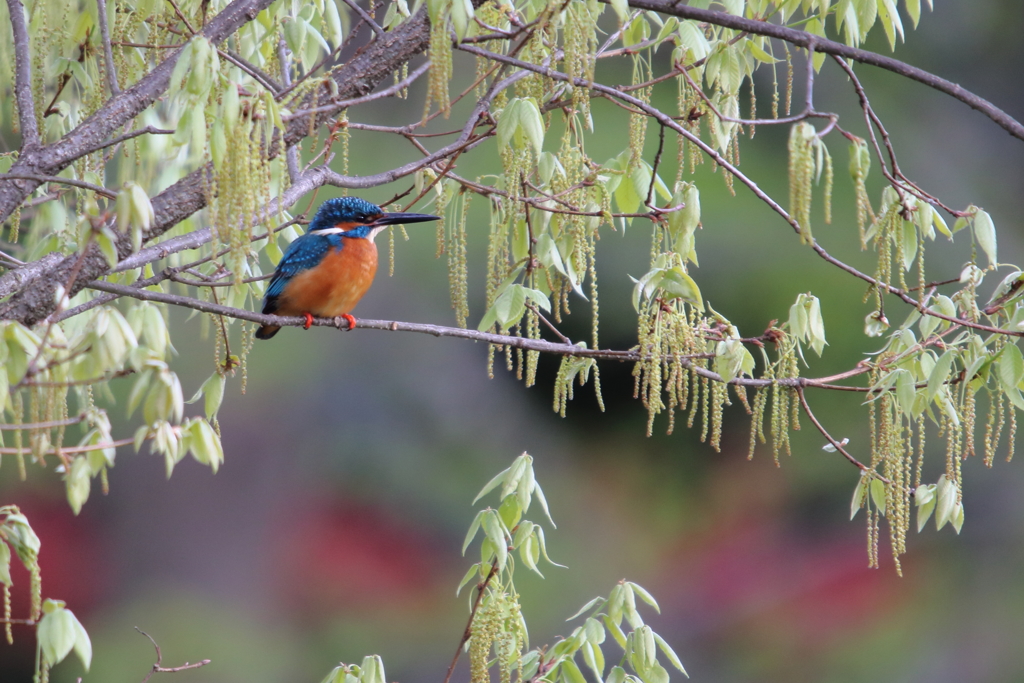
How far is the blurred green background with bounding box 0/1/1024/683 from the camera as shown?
5461 millimetres

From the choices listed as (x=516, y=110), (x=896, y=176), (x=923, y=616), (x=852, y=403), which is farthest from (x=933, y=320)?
(x=923, y=616)

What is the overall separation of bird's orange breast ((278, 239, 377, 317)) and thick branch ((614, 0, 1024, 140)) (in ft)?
5.03

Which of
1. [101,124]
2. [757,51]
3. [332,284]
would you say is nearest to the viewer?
[101,124]

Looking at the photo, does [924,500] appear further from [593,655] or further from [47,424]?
[47,424]

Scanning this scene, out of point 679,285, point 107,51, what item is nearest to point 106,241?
point 107,51

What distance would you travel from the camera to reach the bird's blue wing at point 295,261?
111 inches

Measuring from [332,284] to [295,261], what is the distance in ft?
0.47

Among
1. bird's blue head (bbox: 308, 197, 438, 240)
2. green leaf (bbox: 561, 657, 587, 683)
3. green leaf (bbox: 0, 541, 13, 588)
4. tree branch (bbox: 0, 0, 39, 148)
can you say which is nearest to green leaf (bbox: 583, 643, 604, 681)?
green leaf (bbox: 561, 657, 587, 683)

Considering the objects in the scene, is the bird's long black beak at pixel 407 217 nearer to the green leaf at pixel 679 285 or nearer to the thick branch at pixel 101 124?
the thick branch at pixel 101 124

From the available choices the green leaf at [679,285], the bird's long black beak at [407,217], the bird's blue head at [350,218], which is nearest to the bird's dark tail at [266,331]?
the bird's blue head at [350,218]

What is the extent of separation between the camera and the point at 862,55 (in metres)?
1.37

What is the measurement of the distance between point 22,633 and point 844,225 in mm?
5475

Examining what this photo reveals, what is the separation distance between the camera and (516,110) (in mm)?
1566

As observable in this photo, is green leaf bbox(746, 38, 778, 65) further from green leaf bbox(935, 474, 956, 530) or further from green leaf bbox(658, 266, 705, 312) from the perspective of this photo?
green leaf bbox(935, 474, 956, 530)
